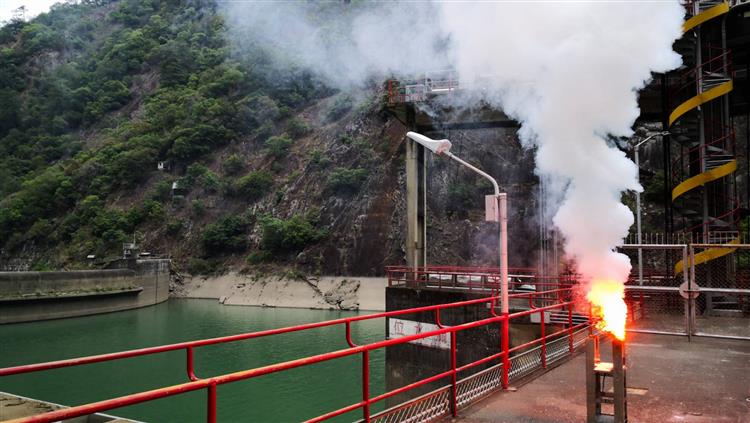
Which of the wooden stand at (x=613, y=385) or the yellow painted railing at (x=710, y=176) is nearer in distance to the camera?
the wooden stand at (x=613, y=385)

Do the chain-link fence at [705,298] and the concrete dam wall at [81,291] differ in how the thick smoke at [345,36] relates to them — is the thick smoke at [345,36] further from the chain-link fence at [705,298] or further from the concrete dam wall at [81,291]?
the concrete dam wall at [81,291]

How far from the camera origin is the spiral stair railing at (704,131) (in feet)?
55.5

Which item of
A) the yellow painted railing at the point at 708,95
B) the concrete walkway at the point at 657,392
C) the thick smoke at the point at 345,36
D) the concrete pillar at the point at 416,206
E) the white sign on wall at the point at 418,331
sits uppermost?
the thick smoke at the point at 345,36

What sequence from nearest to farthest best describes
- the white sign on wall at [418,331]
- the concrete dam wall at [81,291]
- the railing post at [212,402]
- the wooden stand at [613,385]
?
the railing post at [212,402]
the wooden stand at [613,385]
the white sign on wall at [418,331]
the concrete dam wall at [81,291]

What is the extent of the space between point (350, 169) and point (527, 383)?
161ft

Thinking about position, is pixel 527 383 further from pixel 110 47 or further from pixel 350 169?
pixel 110 47

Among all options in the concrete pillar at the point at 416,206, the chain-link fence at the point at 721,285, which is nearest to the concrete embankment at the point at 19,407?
the concrete pillar at the point at 416,206

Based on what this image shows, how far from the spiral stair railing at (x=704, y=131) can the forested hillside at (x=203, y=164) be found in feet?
79.0

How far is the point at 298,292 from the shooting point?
155ft

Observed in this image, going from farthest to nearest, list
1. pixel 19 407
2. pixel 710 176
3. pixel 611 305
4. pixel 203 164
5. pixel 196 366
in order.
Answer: pixel 203 164
pixel 196 366
pixel 710 176
pixel 19 407
pixel 611 305

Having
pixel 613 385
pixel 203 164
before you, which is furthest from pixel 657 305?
pixel 203 164

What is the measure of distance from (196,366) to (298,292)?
81.6ft

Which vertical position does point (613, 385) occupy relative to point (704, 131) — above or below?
below

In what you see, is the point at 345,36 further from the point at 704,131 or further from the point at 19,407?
the point at 19,407
